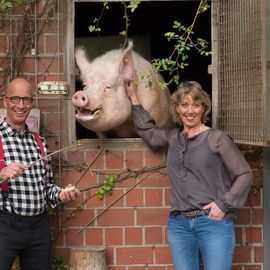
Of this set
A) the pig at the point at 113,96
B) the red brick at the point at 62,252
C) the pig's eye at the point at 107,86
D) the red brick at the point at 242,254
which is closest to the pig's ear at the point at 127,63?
the pig at the point at 113,96

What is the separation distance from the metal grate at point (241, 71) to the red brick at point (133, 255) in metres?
1.02

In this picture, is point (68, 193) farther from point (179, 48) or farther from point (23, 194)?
point (179, 48)

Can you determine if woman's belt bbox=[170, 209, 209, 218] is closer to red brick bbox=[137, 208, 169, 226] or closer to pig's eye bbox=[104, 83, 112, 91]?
red brick bbox=[137, 208, 169, 226]

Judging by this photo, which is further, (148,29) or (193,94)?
(148,29)

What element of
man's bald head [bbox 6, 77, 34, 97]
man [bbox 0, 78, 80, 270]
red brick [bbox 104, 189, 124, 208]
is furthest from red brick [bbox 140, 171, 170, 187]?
man's bald head [bbox 6, 77, 34, 97]

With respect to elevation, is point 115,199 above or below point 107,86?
below

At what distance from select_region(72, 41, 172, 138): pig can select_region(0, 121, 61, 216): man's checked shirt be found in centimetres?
39

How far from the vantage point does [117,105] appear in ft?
13.9

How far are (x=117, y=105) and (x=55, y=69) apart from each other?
51 centimetres

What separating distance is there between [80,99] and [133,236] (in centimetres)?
107

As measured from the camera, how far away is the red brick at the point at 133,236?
4.37 m

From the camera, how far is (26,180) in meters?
3.78

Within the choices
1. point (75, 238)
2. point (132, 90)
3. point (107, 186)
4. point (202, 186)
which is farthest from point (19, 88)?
point (202, 186)

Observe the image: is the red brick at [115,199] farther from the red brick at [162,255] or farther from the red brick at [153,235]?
the red brick at [162,255]
